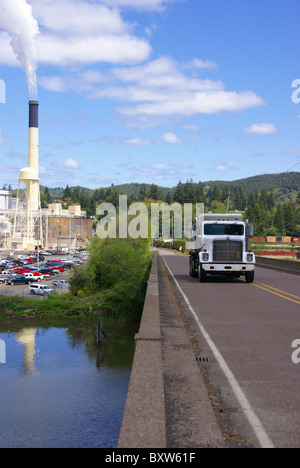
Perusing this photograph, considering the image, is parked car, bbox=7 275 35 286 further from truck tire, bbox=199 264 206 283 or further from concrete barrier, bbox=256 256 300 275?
truck tire, bbox=199 264 206 283

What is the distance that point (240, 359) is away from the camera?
29.0ft

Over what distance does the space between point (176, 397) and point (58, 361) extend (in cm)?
2954

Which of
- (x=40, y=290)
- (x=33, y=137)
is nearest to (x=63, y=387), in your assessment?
(x=40, y=290)

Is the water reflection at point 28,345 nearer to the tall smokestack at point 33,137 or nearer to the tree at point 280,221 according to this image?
the tall smokestack at point 33,137

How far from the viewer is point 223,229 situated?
79.7ft

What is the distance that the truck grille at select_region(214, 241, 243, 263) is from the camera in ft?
77.3

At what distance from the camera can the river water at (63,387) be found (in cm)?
1881

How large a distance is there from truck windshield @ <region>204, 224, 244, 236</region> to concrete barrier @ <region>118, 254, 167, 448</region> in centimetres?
1460

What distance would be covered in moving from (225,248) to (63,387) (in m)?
11.5

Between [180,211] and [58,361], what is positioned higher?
[180,211]

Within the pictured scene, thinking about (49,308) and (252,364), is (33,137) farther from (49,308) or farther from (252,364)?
(252,364)

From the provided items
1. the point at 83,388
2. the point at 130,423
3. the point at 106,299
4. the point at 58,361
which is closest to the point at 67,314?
the point at 106,299

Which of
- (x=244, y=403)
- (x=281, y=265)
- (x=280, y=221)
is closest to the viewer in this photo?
(x=244, y=403)
